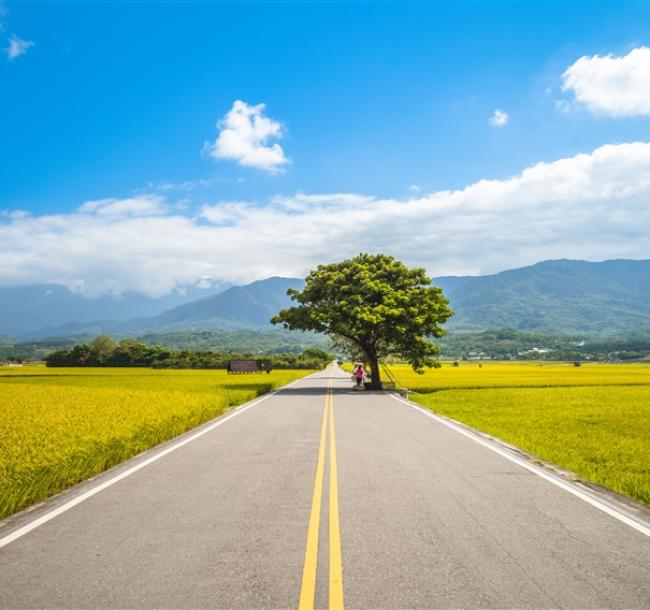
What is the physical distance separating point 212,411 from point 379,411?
6.49 m

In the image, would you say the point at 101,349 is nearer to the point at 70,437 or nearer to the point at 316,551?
the point at 70,437

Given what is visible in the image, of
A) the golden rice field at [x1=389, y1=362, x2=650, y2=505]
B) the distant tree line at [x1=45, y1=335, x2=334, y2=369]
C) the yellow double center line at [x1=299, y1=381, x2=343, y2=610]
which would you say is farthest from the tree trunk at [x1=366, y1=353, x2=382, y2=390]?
the distant tree line at [x1=45, y1=335, x2=334, y2=369]

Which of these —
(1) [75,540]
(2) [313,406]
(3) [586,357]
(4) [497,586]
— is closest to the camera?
(4) [497,586]

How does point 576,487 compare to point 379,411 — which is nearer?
point 576,487

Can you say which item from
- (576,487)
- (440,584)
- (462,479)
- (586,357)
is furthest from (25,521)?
(586,357)

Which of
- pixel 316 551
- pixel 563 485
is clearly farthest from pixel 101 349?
pixel 316 551

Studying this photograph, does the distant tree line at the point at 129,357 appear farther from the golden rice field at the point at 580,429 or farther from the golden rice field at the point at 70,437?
the golden rice field at the point at 70,437

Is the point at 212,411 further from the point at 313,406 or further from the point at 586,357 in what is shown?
the point at 586,357

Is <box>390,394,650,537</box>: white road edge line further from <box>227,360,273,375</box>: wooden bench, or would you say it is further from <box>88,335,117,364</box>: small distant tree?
<box>88,335,117,364</box>: small distant tree

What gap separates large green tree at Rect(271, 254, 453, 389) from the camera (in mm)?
34719

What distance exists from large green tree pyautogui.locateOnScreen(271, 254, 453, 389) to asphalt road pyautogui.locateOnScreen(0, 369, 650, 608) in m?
24.6

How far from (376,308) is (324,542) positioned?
28730 millimetres

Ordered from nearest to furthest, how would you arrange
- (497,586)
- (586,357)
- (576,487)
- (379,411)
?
(497,586) < (576,487) < (379,411) < (586,357)

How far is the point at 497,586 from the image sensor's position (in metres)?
4.55
